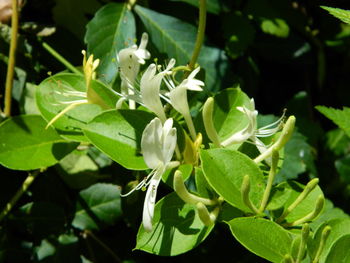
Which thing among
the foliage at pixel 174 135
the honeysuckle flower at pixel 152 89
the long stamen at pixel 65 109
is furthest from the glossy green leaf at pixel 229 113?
the long stamen at pixel 65 109

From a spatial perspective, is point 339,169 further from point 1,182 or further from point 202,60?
point 1,182

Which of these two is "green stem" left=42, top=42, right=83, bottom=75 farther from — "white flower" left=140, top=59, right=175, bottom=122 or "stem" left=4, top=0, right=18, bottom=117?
"white flower" left=140, top=59, right=175, bottom=122

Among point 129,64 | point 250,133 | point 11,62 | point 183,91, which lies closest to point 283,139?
point 250,133

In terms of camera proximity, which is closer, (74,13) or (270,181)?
(270,181)

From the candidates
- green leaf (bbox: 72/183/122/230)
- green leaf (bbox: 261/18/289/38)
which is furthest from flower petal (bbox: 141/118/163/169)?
green leaf (bbox: 261/18/289/38)

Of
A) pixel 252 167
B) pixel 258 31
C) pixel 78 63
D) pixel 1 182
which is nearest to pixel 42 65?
pixel 78 63

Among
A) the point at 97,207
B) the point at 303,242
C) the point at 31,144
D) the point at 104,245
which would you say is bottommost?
the point at 104,245

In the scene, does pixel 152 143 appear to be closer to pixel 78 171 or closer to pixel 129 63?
pixel 129 63
